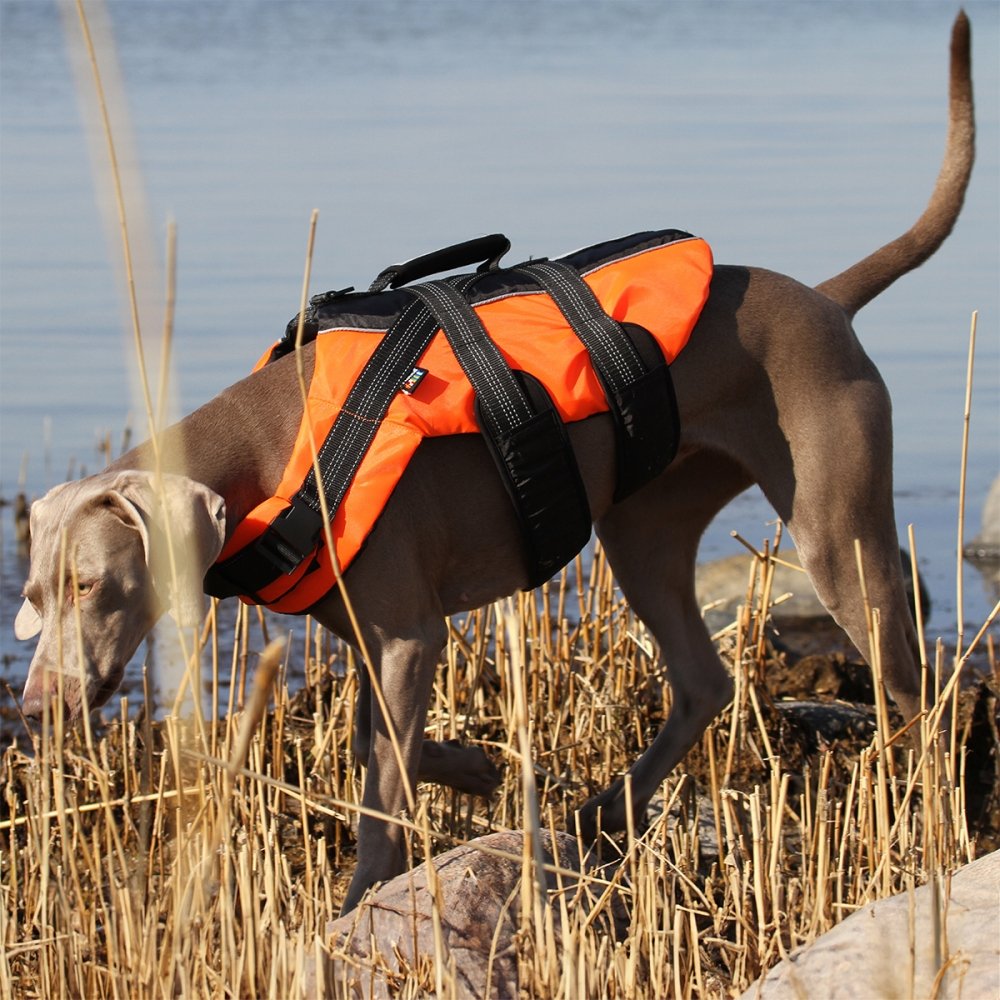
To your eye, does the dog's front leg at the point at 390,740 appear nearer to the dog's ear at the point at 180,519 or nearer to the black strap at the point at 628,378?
the dog's ear at the point at 180,519

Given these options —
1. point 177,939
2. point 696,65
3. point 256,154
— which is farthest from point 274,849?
point 696,65

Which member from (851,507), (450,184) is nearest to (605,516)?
(851,507)

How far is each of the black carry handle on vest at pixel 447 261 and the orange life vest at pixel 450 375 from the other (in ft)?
0.66

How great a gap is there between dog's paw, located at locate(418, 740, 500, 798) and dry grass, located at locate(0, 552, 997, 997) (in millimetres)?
178

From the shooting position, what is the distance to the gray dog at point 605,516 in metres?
3.94

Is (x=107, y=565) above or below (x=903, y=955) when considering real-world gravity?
above

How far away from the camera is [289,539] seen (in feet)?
13.6

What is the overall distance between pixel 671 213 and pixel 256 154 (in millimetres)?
6190

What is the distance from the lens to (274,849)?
12.7 feet

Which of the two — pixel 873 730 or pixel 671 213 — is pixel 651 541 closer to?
pixel 873 730

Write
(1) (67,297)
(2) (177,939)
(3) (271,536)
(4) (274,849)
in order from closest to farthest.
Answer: (2) (177,939) → (4) (274,849) → (3) (271,536) → (1) (67,297)

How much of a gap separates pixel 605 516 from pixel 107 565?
6.11ft

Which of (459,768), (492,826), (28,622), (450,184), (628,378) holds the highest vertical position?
(450,184)

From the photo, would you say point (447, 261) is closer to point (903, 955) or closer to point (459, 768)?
point (459, 768)
